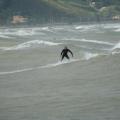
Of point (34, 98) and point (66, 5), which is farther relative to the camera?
point (66, 5)

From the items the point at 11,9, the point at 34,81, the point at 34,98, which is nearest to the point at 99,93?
the point at 34,98

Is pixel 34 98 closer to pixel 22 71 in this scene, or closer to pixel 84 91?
pixel 84 91

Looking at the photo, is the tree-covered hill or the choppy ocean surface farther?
the tree-covered hill

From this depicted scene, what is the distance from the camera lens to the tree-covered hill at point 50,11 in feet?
435

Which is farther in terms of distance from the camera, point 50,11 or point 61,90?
point 50,11

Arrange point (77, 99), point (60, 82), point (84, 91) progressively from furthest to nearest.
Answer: point (60, 82), point (84, 91), point (77, 99)

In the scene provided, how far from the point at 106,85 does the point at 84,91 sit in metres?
1.19

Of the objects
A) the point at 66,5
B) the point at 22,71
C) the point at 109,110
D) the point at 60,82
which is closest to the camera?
the point at 109,110

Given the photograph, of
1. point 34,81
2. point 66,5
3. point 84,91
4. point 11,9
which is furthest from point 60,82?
Answer: point 66,5

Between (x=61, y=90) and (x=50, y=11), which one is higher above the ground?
(x=61, y=90)

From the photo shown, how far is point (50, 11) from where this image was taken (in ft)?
459

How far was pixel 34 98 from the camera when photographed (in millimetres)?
17016

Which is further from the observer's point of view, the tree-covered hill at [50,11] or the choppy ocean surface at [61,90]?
the tree-covered hill at [50,11]

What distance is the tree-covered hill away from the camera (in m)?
133
